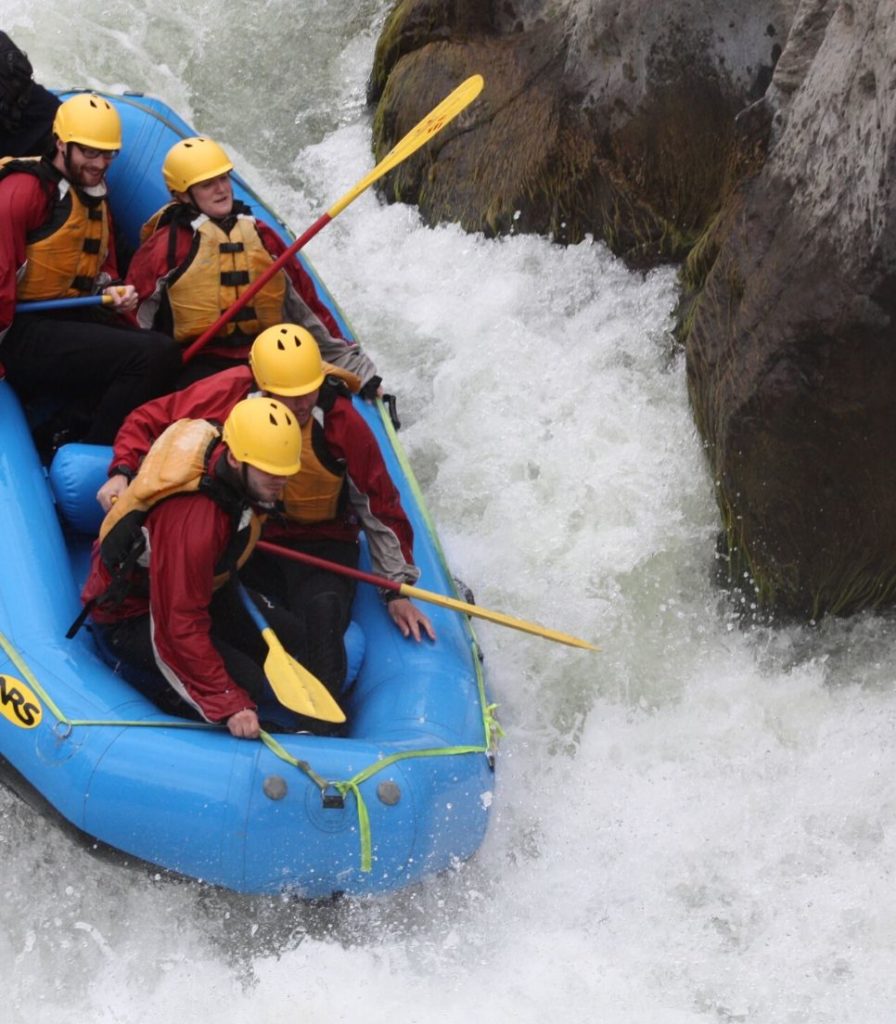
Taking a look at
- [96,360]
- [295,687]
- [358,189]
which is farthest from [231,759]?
[358,189]

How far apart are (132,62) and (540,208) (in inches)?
104

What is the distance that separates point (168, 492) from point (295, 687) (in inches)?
23.9

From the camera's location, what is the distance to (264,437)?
400 centimetres

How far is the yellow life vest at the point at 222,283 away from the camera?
4.89 meters

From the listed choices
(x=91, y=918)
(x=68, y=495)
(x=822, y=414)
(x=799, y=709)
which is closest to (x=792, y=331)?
(x=822, y=414)

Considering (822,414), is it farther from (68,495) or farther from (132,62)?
(132,62)

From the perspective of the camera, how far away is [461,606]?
4.58 metres

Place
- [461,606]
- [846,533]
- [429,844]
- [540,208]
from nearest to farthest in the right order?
[429,844] → [461,606] → [846,533] → [540,208]

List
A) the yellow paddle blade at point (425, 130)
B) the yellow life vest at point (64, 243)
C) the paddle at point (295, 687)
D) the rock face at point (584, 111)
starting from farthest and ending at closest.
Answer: the rock face at point (584, 111) → the yellow paddle blade at point (425, 130) → the yellow life vest at point (64, 243) → the paddle at point (295, 687)

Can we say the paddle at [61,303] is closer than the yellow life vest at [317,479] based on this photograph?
No

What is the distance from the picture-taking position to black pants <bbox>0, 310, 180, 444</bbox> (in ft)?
15.9

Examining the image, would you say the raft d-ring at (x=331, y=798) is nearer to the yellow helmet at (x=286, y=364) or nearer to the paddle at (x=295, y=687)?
the paddle at (x=295, y=687)

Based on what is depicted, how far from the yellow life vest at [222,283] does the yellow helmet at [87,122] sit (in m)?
0.38

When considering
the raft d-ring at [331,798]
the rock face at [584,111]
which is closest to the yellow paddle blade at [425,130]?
the rock face at [584,111]
